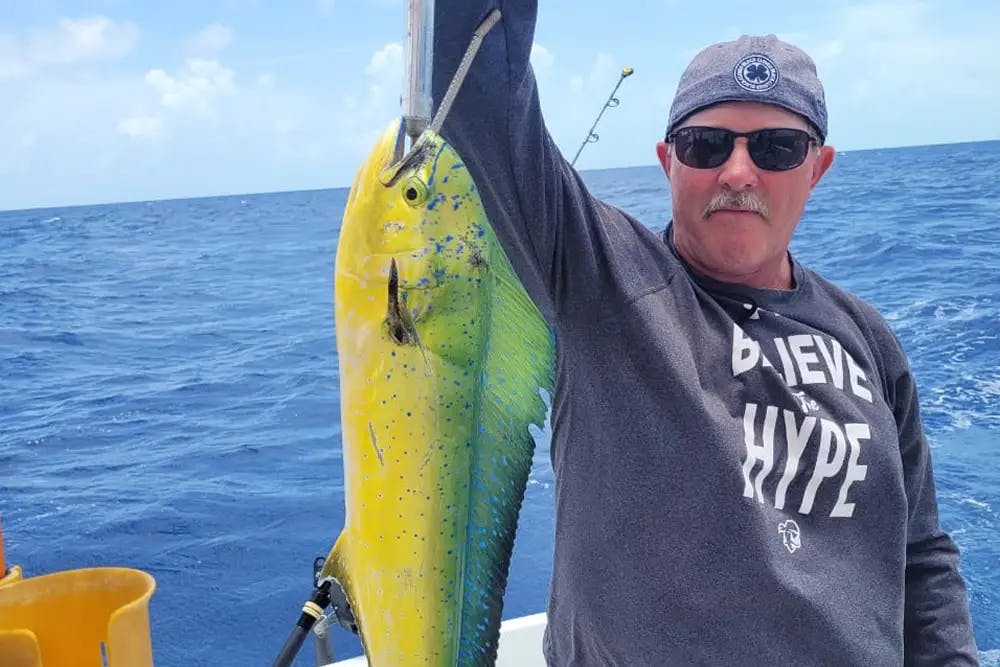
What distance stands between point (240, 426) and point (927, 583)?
26.5 feet

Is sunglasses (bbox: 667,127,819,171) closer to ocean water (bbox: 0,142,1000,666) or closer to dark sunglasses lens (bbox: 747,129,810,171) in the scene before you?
dark sunglasses lens (bbox: 747,129,810,171)

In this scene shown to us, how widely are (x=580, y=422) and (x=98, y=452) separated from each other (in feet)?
27.1

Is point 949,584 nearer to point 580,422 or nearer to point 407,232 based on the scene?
point 580,422

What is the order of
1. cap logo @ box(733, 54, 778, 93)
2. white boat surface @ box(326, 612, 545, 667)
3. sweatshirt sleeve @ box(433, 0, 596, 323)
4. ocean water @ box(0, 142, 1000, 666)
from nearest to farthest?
sweatshirt sleeve @ box(433, 0, 596, 323), cap logo @ box(733, 54, 778, 93), white boat surface @ box(326, 612, 545, 667), ocean water @ box(0, 142, 1000, 666)

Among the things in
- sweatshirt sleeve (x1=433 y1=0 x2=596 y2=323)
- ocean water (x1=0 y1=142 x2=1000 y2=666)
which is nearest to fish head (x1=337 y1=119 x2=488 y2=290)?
sweatshirt sleeve (x1=433 y1=0 x2=596 y2=323)

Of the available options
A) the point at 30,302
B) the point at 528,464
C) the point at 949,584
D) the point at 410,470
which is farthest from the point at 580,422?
the point at 30,302

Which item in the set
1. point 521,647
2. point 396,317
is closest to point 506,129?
point 396,317

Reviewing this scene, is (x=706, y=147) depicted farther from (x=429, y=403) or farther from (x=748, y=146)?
(x=429, y=403)

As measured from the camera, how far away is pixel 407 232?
1147 millimetres

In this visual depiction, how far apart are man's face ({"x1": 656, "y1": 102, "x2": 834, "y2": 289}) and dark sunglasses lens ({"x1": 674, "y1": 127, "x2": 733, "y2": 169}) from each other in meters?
0.01

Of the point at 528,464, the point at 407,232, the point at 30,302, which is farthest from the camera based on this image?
the point at 30,302

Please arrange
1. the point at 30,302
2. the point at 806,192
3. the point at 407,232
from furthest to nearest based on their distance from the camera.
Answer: the point at 30,302 → the point at 806,192 → the point at 407,232

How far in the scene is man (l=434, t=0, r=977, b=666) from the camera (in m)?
1.56

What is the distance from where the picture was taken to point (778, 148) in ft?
5.92
